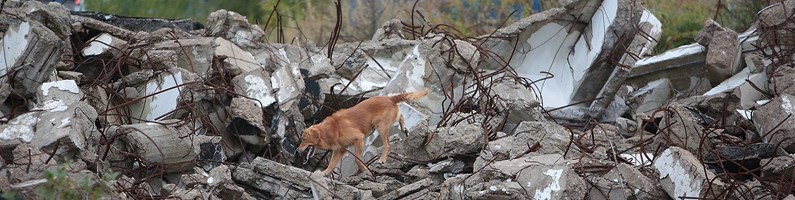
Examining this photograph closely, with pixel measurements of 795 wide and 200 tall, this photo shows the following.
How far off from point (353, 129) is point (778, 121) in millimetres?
2283

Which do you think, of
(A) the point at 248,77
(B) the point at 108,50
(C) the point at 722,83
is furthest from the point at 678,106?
(B) the point at 108,50

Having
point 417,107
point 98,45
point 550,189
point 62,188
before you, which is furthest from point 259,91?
point 62,188

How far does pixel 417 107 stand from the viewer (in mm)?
9383

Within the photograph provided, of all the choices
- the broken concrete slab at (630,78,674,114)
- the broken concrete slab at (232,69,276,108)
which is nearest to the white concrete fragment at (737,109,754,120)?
the broken concrete slab at (630,78,674,114)

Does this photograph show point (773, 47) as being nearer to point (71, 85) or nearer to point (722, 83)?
point (722, 83)

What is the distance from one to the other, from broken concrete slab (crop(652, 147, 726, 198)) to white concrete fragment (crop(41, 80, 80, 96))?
9.57ft

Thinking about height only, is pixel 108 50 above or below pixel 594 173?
above

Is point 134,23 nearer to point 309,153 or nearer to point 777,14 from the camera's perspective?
point 309,153

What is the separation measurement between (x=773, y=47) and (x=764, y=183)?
2297mm

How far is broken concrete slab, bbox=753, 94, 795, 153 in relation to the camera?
857cm

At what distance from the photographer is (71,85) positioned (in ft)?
26.9

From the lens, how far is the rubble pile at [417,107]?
24.8ft

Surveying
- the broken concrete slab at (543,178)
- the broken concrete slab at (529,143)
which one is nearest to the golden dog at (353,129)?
the broken concrete slab at (529,143)

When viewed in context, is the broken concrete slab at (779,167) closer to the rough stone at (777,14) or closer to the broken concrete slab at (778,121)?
the broken concrete slab at (778,121)
